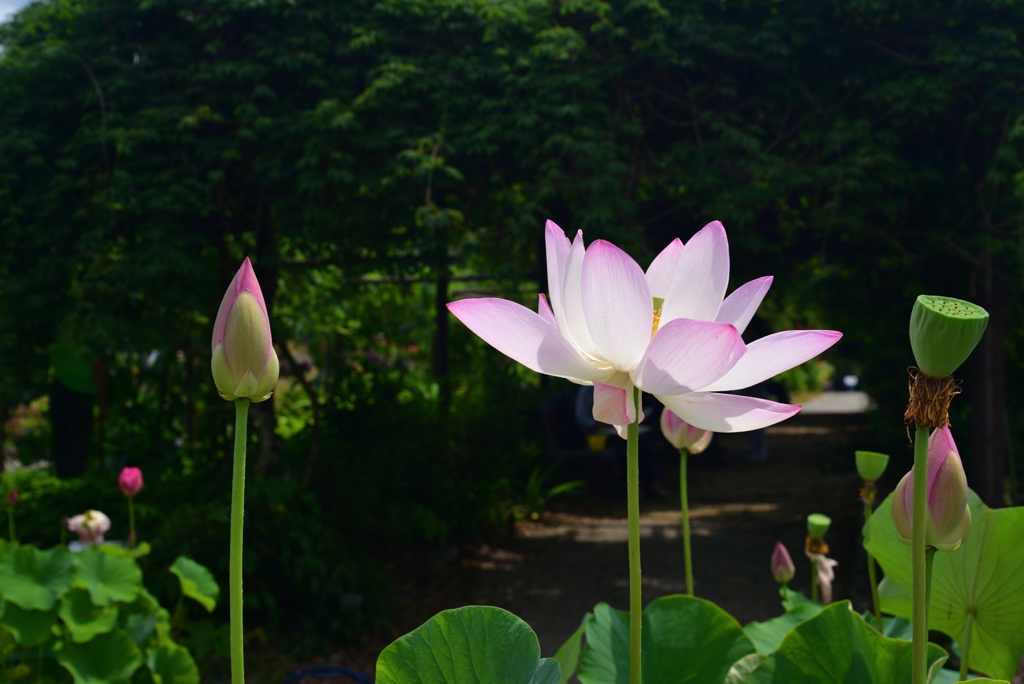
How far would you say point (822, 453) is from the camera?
791cm

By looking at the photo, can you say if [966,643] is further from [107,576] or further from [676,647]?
[107,576]

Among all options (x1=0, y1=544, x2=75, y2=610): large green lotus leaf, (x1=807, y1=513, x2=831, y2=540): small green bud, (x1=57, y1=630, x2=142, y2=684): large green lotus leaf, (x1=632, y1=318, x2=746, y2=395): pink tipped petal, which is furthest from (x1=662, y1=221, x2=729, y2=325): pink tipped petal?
(x1=0, y1=544, x2=75, y2=610): large green lotus leaf

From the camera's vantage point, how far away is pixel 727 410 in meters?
0.45

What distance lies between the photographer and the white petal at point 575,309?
0.50m

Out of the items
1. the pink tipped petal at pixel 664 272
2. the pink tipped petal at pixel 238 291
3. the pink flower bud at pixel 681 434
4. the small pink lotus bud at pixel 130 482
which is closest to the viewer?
the pink tipped petal at pixel 238 291

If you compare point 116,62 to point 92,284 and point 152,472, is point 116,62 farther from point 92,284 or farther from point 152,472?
point 152,472

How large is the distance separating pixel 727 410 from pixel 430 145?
3144 millimetres

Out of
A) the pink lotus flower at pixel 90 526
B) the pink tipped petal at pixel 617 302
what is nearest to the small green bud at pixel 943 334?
the pink tipped petal at pixel 617 302

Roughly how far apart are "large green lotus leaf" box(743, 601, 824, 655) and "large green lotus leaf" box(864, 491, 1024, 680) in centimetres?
25

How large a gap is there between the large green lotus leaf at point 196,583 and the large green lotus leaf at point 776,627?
1.31 meters

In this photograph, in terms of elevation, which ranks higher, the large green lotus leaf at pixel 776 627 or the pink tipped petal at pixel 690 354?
the pink tipped petal at pixel 690 354

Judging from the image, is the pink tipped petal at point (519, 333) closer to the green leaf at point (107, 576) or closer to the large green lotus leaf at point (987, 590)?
the large green lotus leaf at point (987, 590)

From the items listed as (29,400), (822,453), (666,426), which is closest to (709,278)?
(666,426)

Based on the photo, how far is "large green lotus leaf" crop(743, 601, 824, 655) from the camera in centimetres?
91
